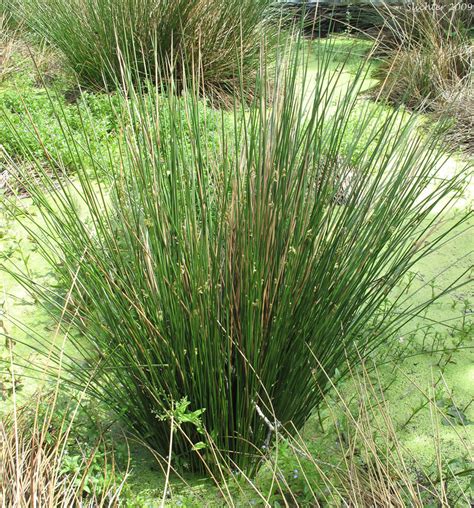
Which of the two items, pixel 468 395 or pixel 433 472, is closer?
pixel 433 472

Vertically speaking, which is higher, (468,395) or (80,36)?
(80,36)

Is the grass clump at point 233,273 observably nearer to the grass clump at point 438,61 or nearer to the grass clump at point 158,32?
the grass clump at point 158,32

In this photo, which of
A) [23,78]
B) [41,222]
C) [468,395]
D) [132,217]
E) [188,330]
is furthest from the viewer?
[23,78]

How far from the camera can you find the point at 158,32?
4016mm

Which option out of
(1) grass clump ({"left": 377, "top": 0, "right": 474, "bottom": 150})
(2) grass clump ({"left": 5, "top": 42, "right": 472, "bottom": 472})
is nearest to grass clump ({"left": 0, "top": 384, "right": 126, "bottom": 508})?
(2) grass clump ({"left": 5, "top": 42, "right": 472, "bottom": 472})

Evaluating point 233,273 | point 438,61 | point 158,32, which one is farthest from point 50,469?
point 438,61

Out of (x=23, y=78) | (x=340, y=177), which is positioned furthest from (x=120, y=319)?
(x=23, y=78)

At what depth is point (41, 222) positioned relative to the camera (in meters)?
3.24

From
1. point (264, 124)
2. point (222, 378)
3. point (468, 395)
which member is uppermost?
point (264, 124)

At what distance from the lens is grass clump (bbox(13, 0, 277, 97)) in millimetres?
3967

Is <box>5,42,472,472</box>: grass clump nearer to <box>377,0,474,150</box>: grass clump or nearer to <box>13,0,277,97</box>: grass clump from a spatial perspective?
<box>13,0,277,97</box>: grass clump

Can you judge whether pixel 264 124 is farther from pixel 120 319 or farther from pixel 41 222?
pixel 41 222

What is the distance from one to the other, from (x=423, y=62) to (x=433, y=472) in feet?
11.0

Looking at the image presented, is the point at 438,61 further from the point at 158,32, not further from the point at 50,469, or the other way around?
the point at 50,469
